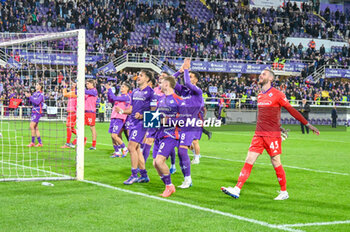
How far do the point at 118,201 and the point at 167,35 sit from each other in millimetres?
39795

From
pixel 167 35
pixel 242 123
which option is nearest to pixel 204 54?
pixel 167 35

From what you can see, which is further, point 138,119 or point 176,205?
point 138,119

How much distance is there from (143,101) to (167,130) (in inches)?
57.4

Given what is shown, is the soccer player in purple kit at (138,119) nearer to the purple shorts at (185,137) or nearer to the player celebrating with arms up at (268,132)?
the purple shorts at (185,137)

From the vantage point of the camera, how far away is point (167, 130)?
840cm

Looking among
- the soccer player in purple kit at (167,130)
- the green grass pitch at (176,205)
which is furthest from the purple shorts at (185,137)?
the green grass pitch at (176,205)

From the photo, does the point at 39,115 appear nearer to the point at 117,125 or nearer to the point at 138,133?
the point at 117,125

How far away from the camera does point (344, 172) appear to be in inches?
481

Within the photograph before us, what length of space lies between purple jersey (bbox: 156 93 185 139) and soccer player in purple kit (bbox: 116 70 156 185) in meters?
1.06

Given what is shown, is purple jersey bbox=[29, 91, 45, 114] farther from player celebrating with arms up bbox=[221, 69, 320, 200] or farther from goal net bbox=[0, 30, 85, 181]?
player celebrating with arms up bbox=[221, 69, 320, 200]

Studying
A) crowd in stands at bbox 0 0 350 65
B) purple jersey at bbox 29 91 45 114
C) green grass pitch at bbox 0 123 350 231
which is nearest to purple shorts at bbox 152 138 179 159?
green grass pitch at bbox 0 123 350 231

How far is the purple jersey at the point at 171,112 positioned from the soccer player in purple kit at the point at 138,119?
1.06 metres

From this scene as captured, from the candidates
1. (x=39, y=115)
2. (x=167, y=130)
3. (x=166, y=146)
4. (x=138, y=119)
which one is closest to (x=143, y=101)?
(x=138, y=119)

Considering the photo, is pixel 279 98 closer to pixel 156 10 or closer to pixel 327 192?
pixel 327 192
